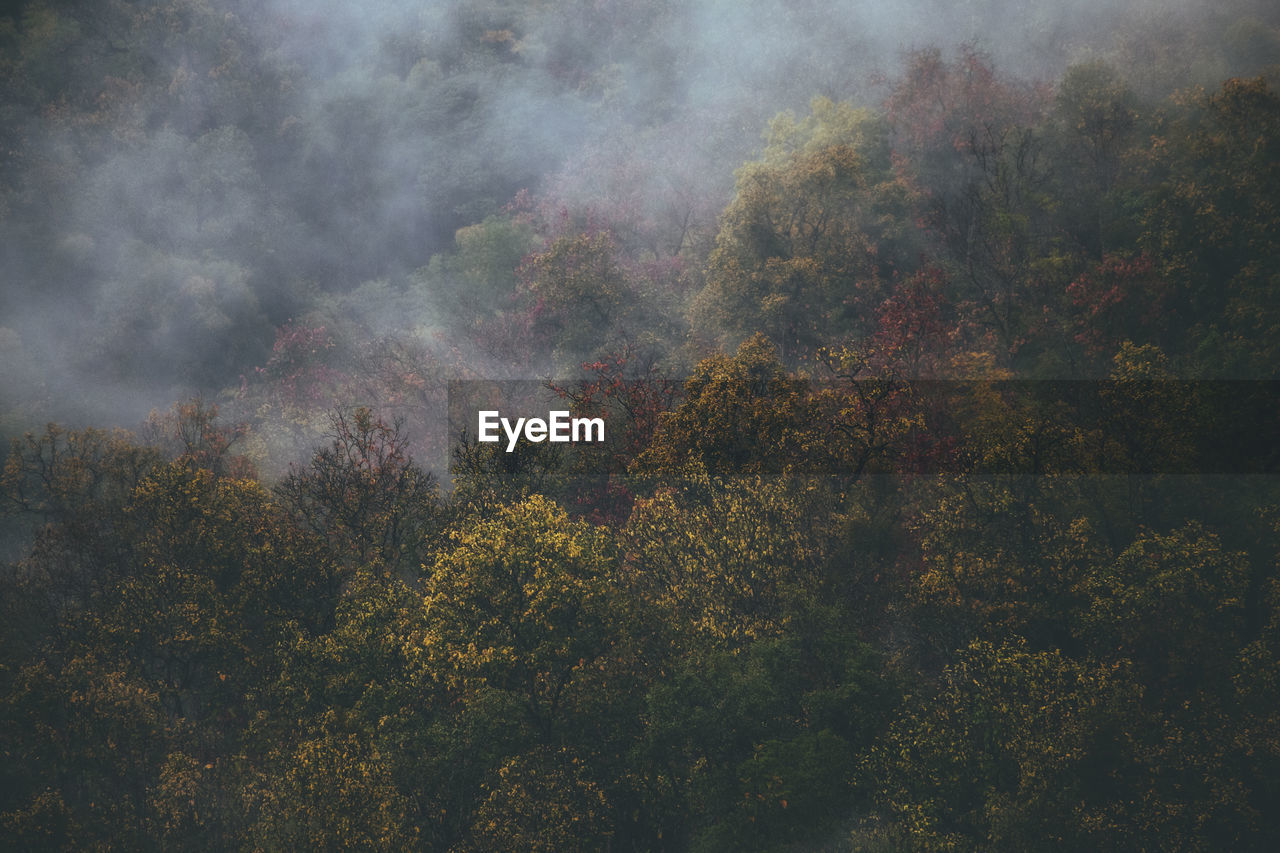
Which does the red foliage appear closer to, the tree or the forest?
the forest

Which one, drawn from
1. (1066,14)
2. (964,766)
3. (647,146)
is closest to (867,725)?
(964,766)

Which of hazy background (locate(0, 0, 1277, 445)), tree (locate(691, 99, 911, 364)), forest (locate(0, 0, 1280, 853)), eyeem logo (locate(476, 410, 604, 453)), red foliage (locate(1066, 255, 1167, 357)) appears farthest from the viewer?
hazy background (locate(0, 0, 1277, 445))

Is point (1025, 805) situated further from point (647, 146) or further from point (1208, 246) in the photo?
point (647, 146)

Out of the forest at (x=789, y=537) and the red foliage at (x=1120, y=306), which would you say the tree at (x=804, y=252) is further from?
the red foliage at (x=1120, y=306)

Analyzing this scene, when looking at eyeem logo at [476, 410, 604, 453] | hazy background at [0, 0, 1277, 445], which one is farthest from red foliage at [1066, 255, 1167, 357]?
hazy background at [0, 0, 1277, 445]

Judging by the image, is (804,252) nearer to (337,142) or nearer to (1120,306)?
(1120,306)

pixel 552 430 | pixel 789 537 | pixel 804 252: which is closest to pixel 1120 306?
pixel 804 252

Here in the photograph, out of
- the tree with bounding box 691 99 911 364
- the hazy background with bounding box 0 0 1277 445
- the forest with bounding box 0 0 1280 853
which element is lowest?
the forest with bounding box 0 0 1280 853

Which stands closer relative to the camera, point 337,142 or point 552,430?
point 552,430
